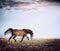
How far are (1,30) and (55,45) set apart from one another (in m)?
0.60

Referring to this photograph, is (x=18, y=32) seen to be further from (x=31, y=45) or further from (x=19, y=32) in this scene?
(x=31, y=45)

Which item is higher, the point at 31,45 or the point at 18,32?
the point at 18,32

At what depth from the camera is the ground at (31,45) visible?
5.08 feet

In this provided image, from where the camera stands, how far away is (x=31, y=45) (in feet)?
5.11

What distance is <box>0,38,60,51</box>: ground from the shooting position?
1.55m

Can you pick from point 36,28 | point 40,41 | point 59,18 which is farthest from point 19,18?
point 59,18

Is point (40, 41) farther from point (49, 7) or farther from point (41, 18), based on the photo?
point (49, 7)

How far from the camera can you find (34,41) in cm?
157

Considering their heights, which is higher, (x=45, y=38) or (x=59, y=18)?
(x=59, y=18)

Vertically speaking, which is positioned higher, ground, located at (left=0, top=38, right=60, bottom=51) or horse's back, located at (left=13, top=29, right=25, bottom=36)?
horse's back, located at (left=13, top=29, right=25, bottom=36)

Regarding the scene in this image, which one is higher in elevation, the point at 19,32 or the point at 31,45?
the point at 19,32

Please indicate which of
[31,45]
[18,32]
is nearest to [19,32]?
[18,32]

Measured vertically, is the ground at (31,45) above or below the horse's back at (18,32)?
below

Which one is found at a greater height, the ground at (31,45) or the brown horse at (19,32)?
the brown horse at (19,32)
